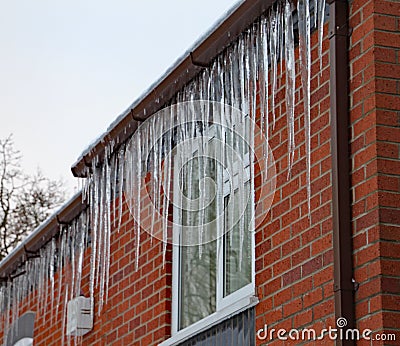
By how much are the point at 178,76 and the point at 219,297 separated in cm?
143

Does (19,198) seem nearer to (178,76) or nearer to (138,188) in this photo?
(138,188)

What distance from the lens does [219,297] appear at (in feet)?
21.1

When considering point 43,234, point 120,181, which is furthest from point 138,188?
point 43,234

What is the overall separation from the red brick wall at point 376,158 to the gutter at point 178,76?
92 centimetres

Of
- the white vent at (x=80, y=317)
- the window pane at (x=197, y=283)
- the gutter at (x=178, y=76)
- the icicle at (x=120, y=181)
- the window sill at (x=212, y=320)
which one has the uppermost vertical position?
the gutter at (x=178, y=76)

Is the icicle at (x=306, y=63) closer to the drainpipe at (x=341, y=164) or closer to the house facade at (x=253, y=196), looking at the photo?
the house facade at (x=253, y=196)

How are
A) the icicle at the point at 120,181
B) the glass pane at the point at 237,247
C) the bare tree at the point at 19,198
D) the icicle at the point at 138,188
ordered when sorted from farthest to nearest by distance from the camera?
the bare tree at the point at 19,198, the icicle at the point at 120,181, the icicle at the point at 138,188, the glass pane at the point at 237,247

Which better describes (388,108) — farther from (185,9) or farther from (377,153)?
(185,9)

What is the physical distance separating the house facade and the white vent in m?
0.02

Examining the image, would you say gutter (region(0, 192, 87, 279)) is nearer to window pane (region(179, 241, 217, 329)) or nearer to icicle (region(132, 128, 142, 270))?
icicle (region(132, 128, 142, 270))

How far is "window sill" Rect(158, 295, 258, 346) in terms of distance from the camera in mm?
5875

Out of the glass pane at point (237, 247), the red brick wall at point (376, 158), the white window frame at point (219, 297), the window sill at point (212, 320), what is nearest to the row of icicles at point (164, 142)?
the white window frame at point (219, 297)

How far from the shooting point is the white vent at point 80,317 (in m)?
8.33

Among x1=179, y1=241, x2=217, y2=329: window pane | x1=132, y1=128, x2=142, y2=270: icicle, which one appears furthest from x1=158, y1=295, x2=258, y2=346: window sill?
x1=132, y1=128, x2=142, y2=270: icicle
